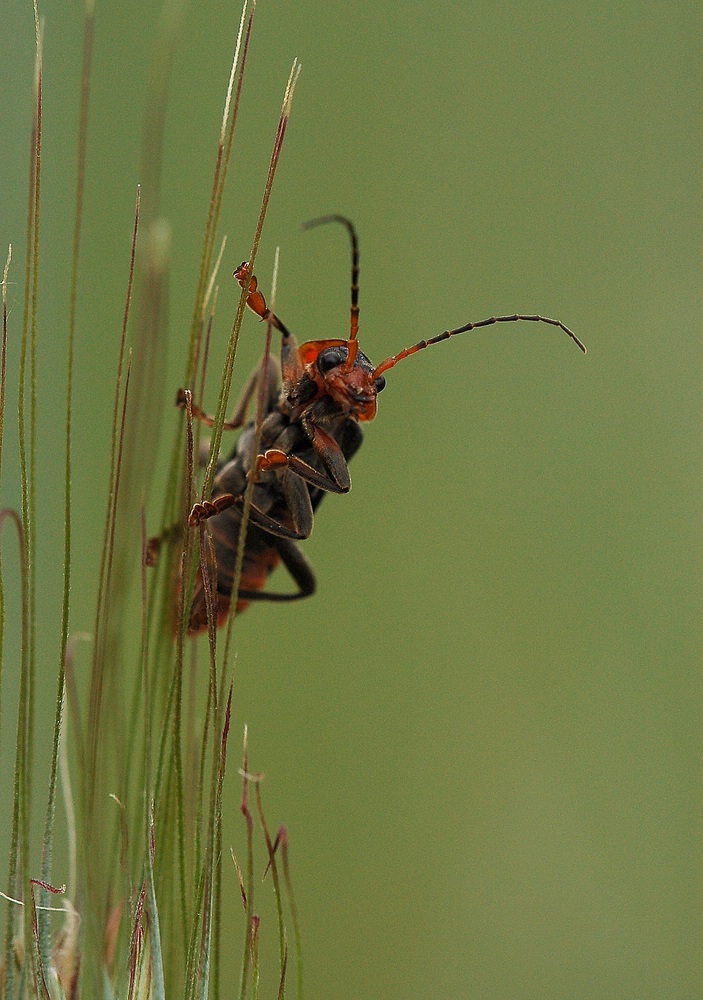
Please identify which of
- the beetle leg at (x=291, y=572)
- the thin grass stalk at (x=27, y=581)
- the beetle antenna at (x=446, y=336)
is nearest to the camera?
the thin grass stalk at (x=27, y=581)

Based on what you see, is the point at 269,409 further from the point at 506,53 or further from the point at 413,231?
the point at 506,53

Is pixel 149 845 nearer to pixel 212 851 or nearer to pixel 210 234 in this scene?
pixel 212 851

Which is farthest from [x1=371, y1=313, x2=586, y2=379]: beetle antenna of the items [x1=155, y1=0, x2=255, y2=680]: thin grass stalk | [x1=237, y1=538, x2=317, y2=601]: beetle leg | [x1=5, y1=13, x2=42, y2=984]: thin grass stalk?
[x1=5, y1=13, x2=42, y2=984]: thin grass stalk

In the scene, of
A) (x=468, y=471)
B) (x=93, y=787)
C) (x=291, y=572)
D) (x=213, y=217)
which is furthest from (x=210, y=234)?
(x=468, y=471)

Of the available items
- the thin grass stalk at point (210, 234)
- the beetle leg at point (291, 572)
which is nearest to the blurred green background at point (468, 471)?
the beetle leg at point (291, 572)

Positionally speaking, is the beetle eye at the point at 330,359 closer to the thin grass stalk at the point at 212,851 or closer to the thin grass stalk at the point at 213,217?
the thin grass stalk at the point at 213,217
